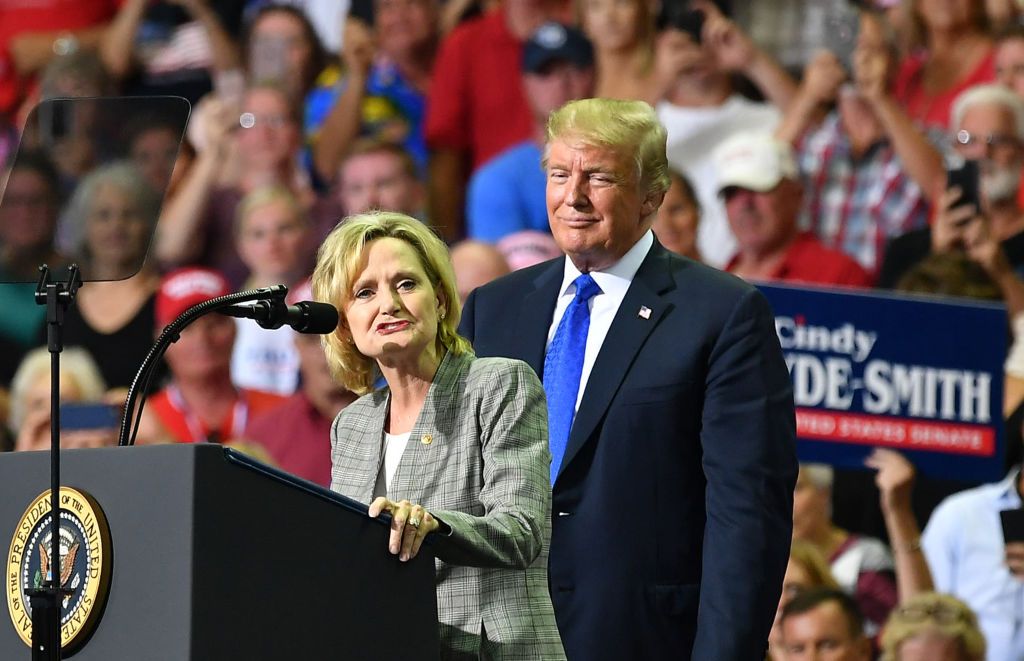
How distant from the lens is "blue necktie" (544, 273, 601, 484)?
2.77m

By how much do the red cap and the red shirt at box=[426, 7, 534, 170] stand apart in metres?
1.11

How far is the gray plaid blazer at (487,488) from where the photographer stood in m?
2.14

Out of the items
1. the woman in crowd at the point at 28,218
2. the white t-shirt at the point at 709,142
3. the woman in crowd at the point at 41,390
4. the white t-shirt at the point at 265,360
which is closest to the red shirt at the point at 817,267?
the white t-shirt at the point at 709,142

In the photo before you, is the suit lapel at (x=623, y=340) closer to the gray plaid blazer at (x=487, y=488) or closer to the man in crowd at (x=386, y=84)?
the gray plaid blazer at (x=487, y=488)

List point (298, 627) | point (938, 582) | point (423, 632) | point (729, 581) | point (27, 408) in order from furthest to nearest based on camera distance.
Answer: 1. point (27, 408)
2. point (938, 582)
3. point (729, 581)
4. point (423, 632)
5. point (298, 627)

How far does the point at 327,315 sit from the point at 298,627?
0.44 metres

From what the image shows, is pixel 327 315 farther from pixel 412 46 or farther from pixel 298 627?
pixel 412 46

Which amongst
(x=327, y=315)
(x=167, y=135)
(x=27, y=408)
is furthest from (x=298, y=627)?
(x=27, y=408)

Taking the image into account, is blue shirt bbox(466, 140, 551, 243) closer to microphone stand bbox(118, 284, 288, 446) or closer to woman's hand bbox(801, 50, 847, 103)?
woman's hand bbox(801, 50, 847, 103)

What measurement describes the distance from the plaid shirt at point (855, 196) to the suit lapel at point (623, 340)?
3.17 metres

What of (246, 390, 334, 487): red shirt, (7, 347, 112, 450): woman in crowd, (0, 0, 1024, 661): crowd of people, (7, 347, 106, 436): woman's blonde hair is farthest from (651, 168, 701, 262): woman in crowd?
(7, 347, 106, 436): woman's blonde hair

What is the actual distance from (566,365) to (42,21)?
556cm

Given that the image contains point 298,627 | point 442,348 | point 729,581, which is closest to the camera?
point 298,627

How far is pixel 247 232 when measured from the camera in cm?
691
